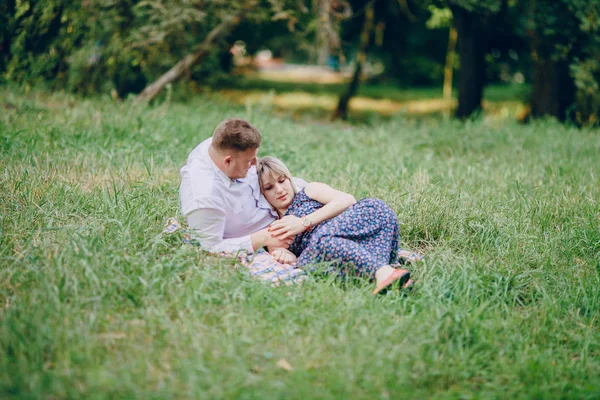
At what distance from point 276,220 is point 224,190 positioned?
0.44 m

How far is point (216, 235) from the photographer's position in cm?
349

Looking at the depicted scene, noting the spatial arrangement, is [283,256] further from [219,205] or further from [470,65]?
[470,65]

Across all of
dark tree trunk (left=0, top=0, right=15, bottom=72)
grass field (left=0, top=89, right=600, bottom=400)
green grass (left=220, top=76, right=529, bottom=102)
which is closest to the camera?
grass field (left=0, top=89, right=600, bottom=400)

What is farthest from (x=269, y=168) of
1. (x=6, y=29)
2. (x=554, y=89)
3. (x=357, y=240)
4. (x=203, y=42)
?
(x=554, y=89)

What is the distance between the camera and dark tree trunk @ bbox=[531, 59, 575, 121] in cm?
964

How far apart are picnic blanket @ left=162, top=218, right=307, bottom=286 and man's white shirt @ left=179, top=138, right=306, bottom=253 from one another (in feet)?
0.18

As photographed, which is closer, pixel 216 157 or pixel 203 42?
pixel 216 157

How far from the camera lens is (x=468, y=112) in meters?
10.9

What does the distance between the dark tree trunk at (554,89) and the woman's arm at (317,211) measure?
291 inches

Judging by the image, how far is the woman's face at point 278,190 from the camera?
12.3 feet

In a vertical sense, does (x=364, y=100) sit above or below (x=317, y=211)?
below

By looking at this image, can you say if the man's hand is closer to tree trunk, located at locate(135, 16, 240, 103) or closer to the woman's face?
the woman's face

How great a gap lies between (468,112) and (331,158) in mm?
5713

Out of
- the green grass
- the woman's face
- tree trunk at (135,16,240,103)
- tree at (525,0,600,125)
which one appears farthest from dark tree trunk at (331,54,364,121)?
the woman's face
